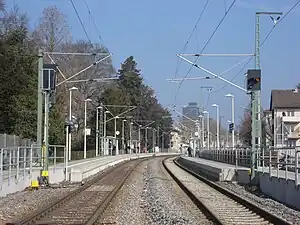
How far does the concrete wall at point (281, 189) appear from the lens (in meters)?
20.0

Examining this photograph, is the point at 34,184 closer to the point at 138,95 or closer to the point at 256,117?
the point at 256,117

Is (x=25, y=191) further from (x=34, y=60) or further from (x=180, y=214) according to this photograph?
(x=34, y=60)

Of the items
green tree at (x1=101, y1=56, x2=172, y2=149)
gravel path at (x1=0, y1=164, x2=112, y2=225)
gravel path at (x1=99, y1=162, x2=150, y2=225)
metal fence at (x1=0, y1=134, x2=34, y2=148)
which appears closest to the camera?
gravel path at (x1=99, y1=162, x2=150, y2=225)

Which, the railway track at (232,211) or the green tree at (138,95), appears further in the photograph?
the green tree at (138,95)

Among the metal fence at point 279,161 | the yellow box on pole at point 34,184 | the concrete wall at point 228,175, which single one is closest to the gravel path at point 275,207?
the metal fence at point 279,161

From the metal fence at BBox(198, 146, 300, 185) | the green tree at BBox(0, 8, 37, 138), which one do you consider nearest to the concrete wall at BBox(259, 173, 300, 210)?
the metal fence at BBox(198, 146, 300, 185)

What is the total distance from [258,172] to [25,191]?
1088cm

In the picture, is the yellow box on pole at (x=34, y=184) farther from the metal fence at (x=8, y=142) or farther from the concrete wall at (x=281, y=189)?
the concrete wall at (x=281, y=189)

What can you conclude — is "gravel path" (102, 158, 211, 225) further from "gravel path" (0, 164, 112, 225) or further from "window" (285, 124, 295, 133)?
"window" (285, 124, 295, 133)

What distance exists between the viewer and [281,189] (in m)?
22.3

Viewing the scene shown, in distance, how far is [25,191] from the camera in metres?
27.2

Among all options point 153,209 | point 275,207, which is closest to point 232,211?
point 275,207

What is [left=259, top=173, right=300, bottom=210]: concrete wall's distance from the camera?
19981mm

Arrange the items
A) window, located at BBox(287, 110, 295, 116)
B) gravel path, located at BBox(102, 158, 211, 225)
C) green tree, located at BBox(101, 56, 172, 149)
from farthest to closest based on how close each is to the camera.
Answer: green tree, located at BBox(101, 56, 172, 149), window, located at BBox(287, 110, 295, 116), gravel path, located at BBox(102, 158, 211, 225)
